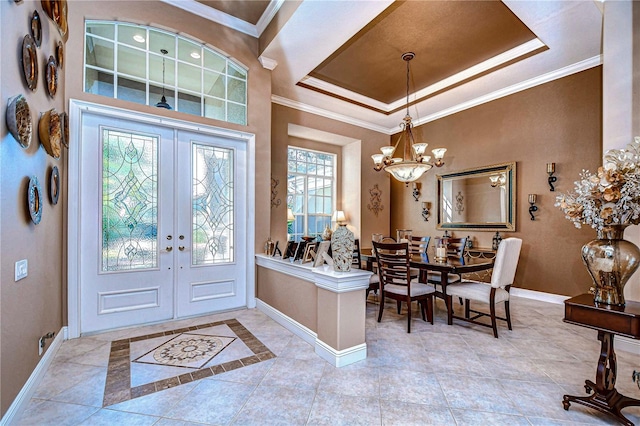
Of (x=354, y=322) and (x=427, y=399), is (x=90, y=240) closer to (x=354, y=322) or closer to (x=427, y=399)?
(x=354, y=322)

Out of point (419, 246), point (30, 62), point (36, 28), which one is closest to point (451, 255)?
point (419, 246)

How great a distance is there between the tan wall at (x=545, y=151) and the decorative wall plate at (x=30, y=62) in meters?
6.04

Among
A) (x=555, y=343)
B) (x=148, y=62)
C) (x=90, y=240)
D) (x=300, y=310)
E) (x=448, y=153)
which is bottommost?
(x=555, y=343)

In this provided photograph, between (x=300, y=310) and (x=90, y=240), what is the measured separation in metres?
2.37

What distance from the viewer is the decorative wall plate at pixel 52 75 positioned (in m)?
2.37

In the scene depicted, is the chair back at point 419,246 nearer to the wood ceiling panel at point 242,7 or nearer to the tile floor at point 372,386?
the tile floor at point 372,386

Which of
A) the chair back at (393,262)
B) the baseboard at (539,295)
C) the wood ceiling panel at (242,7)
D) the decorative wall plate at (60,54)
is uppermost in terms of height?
the wood ceiling panel at (242,7)

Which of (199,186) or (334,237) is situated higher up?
(199,186)

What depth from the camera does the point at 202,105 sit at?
377cm

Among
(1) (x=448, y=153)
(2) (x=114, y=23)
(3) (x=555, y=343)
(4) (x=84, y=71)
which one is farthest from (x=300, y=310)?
(1) (x=448, y=153)

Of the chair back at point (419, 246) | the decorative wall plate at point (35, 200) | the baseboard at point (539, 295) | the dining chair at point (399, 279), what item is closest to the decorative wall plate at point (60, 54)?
the decorative wall plate at point (35, 200)

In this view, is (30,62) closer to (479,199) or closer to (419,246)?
(419,246)

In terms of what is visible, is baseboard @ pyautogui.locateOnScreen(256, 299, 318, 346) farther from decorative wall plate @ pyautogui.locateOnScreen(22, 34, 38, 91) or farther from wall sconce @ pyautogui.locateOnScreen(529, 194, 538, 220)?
wall sconce @ pyautogui.locateOnScreen(529, 194, 538, 220)

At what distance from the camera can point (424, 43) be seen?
4.06 meters
